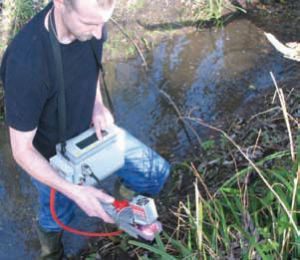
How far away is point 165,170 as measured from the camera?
12.2ft

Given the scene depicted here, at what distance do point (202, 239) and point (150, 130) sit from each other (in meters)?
2.14

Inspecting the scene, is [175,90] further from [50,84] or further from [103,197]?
[103,197]

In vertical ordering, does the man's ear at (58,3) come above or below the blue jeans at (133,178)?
above

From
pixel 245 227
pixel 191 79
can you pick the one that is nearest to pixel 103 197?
pixel 245 227

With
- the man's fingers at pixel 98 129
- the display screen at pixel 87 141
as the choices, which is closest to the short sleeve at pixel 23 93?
the display screen at pixel 87 141

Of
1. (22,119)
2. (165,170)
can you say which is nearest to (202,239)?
(165,170)

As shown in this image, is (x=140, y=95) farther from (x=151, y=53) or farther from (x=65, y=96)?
(x=65, y=96)

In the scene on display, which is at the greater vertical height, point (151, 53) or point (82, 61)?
point (82, 61)

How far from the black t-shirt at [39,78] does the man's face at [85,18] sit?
0.54 feet

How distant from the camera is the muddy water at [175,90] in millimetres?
4359

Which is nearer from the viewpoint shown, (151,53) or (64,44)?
(64,44)

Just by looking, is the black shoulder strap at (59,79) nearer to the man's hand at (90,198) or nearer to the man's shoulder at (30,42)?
the man's shoulder at (30,42)

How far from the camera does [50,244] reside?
3631mm

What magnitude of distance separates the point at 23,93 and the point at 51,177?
0.46 meters
